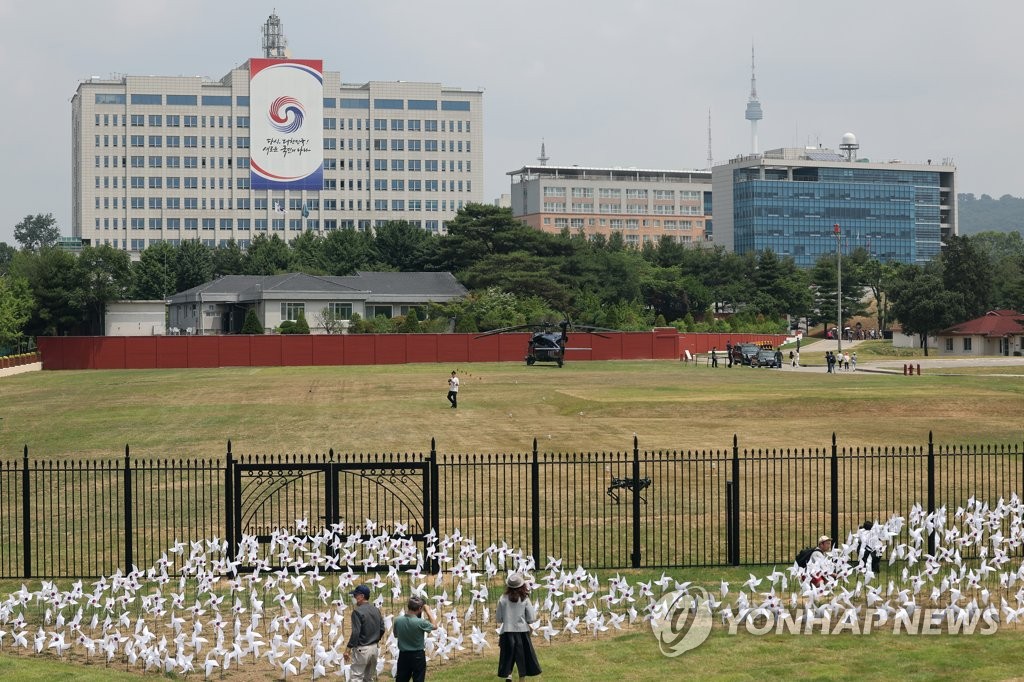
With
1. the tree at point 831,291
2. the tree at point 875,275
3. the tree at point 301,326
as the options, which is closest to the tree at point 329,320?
the tree at point 301,326

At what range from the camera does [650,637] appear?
17.7 metres

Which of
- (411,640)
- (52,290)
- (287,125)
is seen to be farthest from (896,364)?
(287,125)

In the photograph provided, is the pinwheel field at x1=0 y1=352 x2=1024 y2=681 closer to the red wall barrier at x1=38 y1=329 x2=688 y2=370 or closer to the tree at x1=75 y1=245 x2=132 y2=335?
the red wall barrier at x1=38 y1=329 x2=688 y2=370

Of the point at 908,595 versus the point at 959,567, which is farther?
the point at 959,567

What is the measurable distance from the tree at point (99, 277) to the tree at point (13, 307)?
6420 millimetres

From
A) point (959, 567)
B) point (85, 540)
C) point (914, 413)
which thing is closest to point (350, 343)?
point (914, 413)

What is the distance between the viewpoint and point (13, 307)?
→ 94250 mm

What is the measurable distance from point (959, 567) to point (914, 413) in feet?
90.9

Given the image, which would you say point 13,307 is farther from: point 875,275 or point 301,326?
point 875,275

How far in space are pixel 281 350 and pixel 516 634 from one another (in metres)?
79.4

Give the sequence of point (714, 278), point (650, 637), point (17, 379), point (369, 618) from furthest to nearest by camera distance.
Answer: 1. point (714, 278)
2. point (17, 379)
3. point (650, 637)
4. point (369, 618)

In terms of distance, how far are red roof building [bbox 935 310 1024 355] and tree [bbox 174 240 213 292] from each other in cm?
8753

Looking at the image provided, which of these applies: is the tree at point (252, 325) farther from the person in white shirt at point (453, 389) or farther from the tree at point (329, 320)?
the person in white shirt at point (453, 389)

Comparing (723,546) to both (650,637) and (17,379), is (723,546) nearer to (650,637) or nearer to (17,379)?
(650,637)
